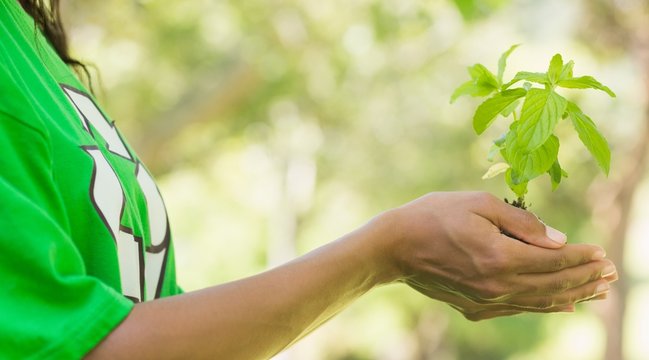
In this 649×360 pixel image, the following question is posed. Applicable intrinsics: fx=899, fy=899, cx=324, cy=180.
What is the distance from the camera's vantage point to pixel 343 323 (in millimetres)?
22266

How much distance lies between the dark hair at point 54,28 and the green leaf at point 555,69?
89 cm

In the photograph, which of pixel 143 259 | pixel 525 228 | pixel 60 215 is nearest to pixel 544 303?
pixel 525 228

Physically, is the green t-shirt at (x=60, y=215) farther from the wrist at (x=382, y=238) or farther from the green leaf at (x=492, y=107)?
the green leaf at (x=492, y=107)

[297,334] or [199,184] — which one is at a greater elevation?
[199,184]

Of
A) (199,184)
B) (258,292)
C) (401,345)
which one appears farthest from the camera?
(401,345)

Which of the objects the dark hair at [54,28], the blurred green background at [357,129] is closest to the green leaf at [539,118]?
the dark hair at [54,28]

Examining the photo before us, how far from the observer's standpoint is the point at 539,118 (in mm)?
1366

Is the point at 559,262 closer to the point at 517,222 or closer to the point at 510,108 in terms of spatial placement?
the point at 517,222

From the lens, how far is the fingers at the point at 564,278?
132cm

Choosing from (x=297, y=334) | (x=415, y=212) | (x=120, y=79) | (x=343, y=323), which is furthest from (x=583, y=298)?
(x=343, y=323)

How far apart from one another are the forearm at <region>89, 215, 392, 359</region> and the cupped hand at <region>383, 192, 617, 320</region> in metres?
0.05

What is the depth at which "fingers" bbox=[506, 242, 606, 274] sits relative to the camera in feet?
4.19

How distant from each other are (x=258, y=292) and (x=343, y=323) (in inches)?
844

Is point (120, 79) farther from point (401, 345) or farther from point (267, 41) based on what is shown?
point (401, 345)
